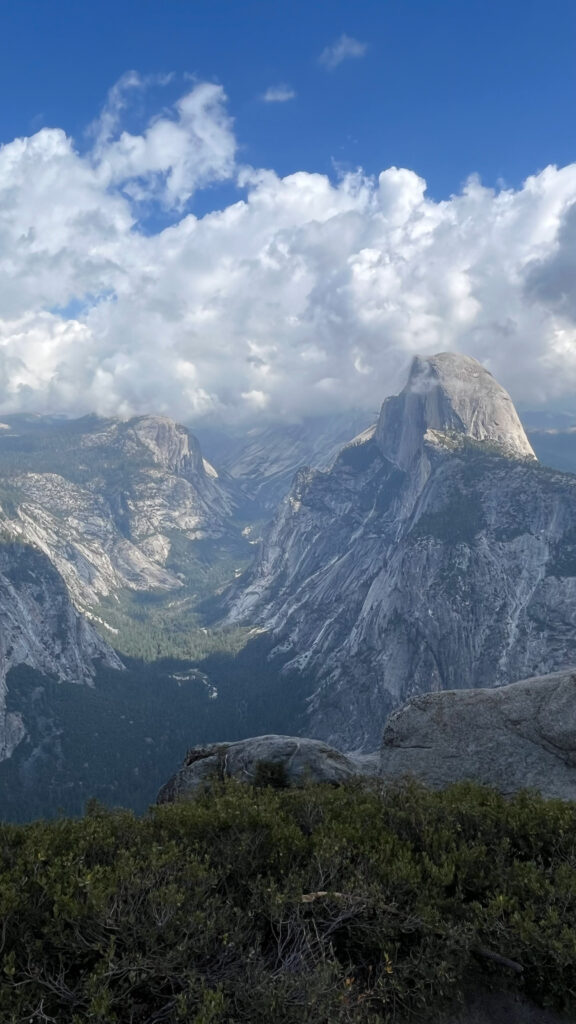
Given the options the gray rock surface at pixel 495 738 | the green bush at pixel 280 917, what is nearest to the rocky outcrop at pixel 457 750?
the gray rock surface at pixel 495 738

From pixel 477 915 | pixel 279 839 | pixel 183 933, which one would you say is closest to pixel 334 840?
pixel 279 839

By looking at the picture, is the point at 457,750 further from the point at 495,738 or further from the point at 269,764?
the point at 269,764

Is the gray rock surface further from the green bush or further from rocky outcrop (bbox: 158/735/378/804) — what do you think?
the green bush

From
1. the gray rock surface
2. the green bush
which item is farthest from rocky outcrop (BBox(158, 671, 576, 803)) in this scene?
the green bush

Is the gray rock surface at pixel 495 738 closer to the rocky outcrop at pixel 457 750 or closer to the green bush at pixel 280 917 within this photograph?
the rocky outcrop at pixel 457 750

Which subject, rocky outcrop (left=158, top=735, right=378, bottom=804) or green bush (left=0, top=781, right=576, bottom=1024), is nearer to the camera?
green bush (left=0, top=781, right=576, bottom=1024)
